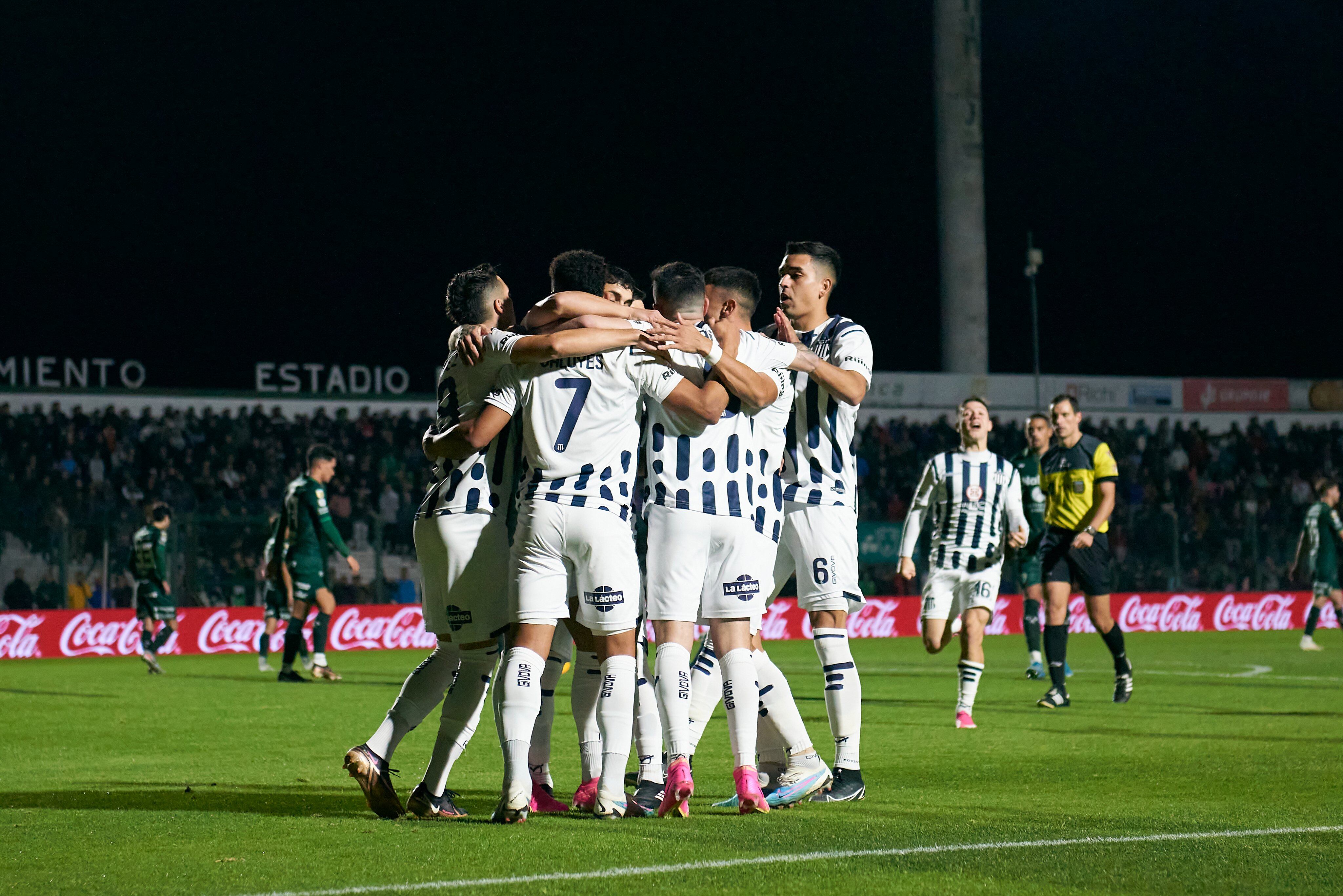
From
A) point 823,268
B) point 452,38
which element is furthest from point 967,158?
point 823,268

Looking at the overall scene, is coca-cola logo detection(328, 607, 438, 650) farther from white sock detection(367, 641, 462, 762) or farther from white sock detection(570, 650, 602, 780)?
white sock detection(367, 641, 462, 762)

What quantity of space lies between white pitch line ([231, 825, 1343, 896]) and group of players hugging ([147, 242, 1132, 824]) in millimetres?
929

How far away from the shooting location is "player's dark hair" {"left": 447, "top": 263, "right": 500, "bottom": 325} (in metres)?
6.17

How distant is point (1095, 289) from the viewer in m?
58.3

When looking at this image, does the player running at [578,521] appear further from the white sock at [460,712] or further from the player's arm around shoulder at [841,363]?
the player's arm around shoulder at [841,363]

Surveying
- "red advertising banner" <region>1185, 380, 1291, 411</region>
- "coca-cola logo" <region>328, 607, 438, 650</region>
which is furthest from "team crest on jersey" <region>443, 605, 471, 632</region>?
"red advertising banner" <region>1185, 380, 1291, 411</region>

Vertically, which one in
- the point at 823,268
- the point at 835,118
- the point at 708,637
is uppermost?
the point at 835,118

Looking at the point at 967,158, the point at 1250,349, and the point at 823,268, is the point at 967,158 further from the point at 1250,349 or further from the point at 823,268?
the point at 823,268

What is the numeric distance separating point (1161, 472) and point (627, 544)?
2996 centimetres

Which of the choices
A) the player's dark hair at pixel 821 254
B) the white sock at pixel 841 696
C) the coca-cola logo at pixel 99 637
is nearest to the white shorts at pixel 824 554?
the white sock at pixel 841 696

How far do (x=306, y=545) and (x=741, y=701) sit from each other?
989cm

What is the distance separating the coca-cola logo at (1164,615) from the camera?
2642cm

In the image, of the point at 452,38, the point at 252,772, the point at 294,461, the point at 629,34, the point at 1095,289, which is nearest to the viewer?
the point at 252,772

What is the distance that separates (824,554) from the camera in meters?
6.72
